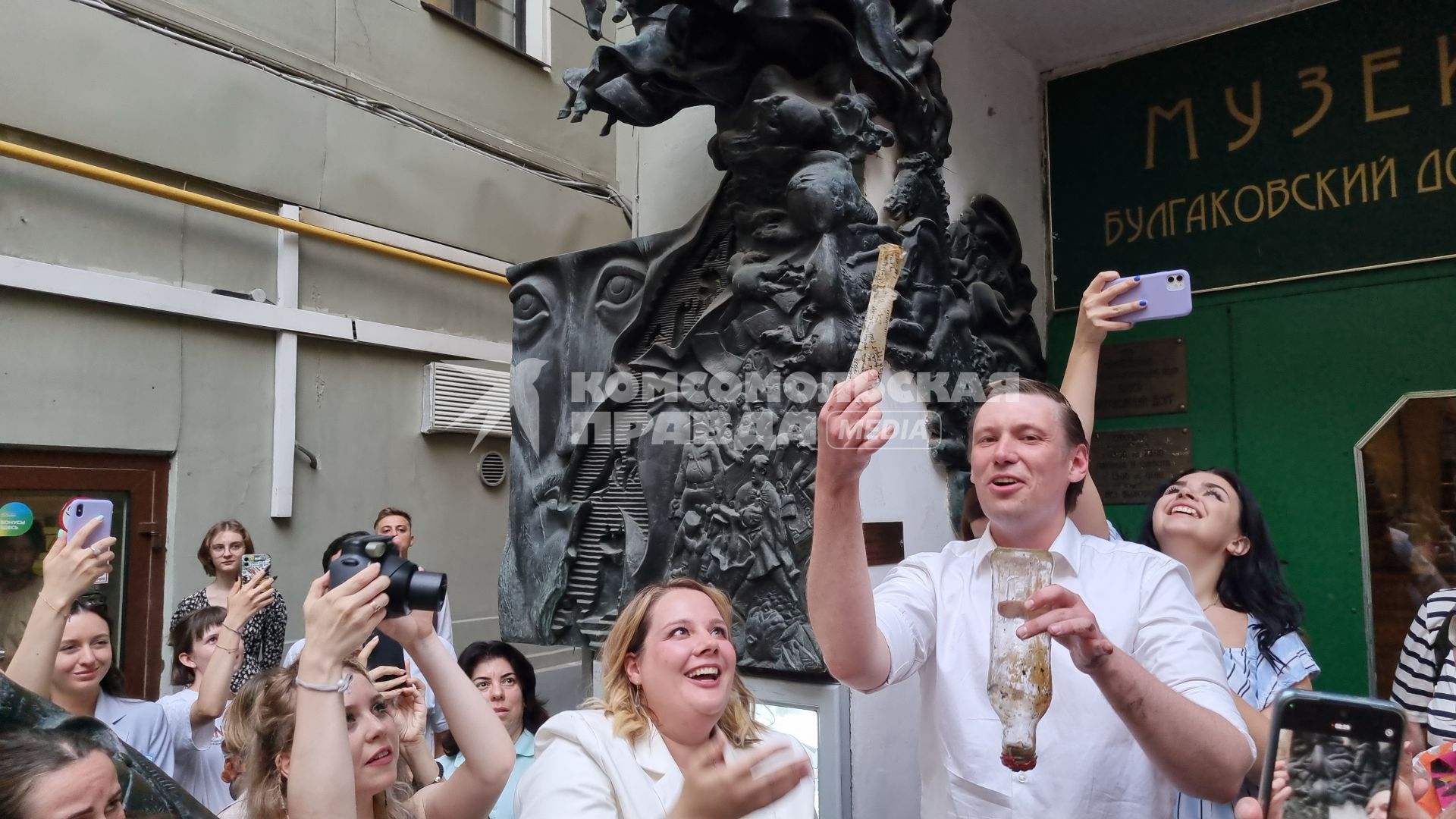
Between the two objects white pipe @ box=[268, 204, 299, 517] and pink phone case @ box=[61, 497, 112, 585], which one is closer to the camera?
pink phone case @ box=[61, 497, 112, 585]

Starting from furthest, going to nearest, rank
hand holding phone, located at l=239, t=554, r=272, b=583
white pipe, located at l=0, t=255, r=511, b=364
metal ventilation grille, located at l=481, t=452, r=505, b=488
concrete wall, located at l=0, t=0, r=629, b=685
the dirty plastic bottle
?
metal ventilation grille, located at l=481, t=452, r=505, b=488 < concrete wall, located at l=0, t=0, r=629, b=685 < white pipe, located at l=0, t=255, r=511, b=364 < hand holding phone, located at l=239, t=554, r=272, b=583 < the dirty plastic bottle

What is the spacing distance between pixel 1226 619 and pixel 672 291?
2.35 meters

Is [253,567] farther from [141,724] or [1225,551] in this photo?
[1225,551]

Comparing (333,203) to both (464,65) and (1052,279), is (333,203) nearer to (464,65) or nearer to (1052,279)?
(464,65)

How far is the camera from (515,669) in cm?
367

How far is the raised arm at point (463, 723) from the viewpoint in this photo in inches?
83.9

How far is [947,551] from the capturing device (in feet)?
7.27

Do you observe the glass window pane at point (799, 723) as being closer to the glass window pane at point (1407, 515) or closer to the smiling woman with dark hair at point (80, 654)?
the smiling woman with dark hair at point (80, 654)

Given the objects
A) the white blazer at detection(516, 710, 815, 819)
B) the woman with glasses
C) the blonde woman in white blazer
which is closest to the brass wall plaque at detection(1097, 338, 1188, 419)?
the blonde woman in white blazer

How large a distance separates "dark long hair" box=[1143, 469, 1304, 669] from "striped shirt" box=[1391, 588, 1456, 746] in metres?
0.31

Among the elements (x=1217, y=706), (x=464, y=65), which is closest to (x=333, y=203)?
(x=464, y=65)

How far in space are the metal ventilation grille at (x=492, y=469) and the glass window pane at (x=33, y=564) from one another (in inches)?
102

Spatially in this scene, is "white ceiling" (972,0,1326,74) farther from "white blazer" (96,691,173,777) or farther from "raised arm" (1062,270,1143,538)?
"white blazer" (96,691,173,777)

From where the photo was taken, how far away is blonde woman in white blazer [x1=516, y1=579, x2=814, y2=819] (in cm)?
194
